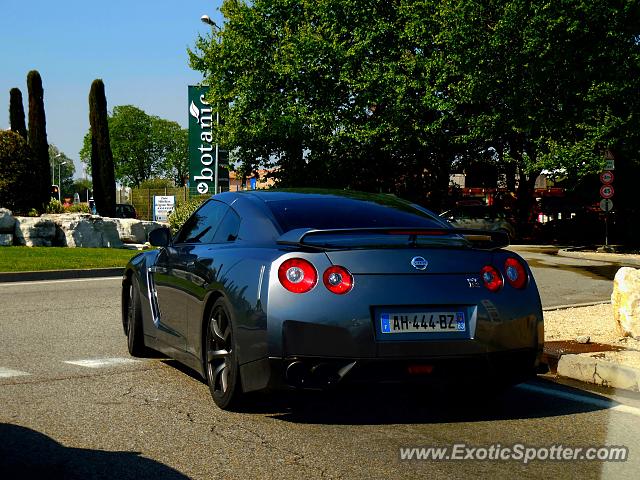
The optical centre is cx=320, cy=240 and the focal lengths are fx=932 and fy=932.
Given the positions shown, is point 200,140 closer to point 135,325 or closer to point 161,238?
point 135,325

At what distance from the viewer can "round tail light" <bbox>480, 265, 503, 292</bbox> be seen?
5.73 m

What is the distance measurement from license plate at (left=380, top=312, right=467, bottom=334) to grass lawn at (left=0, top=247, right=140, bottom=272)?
Answer: 46.1ft

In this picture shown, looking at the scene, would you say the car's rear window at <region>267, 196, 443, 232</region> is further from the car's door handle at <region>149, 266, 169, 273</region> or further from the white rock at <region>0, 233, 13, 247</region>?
the white rock at <region>0, 233, 13, 247</region>

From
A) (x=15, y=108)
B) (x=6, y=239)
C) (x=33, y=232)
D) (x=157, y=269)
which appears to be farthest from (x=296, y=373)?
(x=15, y=108)

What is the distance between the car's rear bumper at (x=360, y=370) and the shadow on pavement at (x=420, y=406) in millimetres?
354

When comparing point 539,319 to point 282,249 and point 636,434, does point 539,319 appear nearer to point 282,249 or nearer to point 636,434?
point 636,434

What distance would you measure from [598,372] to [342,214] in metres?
2.49

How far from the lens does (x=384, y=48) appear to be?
38.0 m

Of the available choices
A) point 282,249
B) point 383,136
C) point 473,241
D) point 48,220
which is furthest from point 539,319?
point 383,136

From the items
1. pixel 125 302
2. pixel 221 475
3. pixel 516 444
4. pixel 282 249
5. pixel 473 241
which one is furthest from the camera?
pixel 125 302

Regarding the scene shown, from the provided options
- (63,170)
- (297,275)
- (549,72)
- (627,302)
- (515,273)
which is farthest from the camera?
(63,170)

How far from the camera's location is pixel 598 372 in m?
7.26

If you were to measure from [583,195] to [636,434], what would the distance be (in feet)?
115

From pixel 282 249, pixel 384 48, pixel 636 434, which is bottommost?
pixel 636 434
